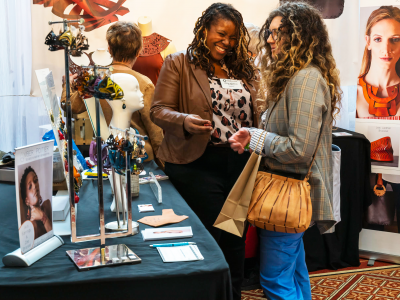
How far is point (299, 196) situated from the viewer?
1418 mm

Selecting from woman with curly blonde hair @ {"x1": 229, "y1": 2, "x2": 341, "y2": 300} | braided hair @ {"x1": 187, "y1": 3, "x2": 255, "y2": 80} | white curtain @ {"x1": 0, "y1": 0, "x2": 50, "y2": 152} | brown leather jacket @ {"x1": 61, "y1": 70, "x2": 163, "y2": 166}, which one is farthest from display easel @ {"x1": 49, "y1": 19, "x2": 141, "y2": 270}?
white curtain @ {"x1": 0, "y1": 0, "x2": 50, "y2": 152}

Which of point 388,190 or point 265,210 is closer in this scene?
point 265,210

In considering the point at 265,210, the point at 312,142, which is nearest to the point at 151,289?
the point at 265,210

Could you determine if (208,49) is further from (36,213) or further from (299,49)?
(36,213)

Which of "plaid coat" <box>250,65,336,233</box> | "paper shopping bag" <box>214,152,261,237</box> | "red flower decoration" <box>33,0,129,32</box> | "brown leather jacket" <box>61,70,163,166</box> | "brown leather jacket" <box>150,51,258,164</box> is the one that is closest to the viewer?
"plaid coat" <box>250,65,336,233</box>

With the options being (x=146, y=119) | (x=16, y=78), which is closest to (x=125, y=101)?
(x=146, y=119)

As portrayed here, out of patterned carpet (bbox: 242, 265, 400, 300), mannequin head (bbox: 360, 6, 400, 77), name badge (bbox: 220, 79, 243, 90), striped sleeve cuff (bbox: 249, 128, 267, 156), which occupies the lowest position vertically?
patterned carpet (bbox: 242, 265, 400, 300)

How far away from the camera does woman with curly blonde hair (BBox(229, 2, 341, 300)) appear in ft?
4.50

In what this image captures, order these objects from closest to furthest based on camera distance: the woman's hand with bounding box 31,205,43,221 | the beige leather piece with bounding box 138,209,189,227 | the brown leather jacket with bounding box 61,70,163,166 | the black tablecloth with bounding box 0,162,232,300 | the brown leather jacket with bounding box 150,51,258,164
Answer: the black tablecloth with bounding box 0,162,232,300, the woman's hand with bounding box 31,205,43,221, the beige leather piece with bounding box 138,209,189,227, the brown leather jacket with bounding box 150,51,258,164, the brown leather jacket with bounding box 61,70,163,166

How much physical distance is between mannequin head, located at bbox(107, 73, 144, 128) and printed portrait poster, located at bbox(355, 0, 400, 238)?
6.15 ft

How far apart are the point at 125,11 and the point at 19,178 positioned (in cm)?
244

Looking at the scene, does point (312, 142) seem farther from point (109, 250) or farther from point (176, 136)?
point (109, 250)

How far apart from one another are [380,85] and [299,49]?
149 centimetres

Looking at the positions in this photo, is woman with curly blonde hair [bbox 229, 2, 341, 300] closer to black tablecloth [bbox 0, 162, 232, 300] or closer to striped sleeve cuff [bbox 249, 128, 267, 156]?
striped sleeve cuff [bbox 249, 128, 267, 156]
